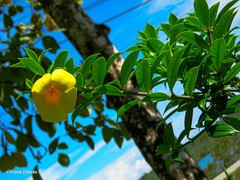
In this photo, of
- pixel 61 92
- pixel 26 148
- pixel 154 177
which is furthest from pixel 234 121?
pixel 26 148

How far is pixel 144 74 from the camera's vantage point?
34cm

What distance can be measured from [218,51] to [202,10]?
57 mm

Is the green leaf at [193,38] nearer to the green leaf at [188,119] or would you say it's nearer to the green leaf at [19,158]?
the green leaf at [188,119]

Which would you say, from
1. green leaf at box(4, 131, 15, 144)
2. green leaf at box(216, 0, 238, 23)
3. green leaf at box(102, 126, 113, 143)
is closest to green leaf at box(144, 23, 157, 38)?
green leaf at box(216, 0, 238, 23)

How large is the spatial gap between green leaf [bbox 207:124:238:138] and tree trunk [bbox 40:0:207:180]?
2.23 ft

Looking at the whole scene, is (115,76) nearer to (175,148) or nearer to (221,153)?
(221,153)

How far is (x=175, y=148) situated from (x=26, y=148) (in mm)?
1309

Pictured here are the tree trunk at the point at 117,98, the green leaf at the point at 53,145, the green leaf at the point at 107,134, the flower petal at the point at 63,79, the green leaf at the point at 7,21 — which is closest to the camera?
the flower petal at the point at 63,79

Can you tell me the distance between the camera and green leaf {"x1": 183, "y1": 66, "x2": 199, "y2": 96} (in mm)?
325

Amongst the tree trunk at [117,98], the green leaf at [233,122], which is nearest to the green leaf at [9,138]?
the tree trunk at [117,98]

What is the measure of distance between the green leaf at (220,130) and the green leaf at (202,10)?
0.32ft

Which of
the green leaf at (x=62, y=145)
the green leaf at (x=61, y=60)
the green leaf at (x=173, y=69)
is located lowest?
the green leaf at (x=173, y=69)

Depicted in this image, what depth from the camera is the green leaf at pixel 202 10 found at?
0.36 metres

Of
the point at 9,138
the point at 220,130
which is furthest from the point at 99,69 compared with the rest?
the point at 9,138
